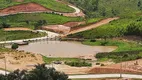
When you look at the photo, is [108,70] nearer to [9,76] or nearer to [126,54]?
[126,54]

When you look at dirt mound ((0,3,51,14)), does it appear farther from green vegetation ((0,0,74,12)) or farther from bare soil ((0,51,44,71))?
bare soil ((0,51,44,71))

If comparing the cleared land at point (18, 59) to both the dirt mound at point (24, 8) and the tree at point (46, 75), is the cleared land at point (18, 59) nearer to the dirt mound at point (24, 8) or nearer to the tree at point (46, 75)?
the tree at point (46, 75)

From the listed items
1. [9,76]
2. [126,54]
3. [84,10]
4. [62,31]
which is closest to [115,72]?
[126,54]

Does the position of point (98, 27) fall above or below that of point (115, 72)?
above

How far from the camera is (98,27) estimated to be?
8012cm

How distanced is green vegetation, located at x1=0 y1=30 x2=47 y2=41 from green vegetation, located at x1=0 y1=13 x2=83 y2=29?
6453 mm

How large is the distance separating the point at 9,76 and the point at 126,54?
1106 inches

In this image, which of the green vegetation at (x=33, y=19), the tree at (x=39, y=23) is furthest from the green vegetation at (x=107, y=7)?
the tree at (x=39, y=23)

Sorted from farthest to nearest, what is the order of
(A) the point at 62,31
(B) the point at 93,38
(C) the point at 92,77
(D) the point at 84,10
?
(D) the point at 84,10 < (A) the point at 62,31 < (B) the point at 93,38 < (C) the point at 92,77

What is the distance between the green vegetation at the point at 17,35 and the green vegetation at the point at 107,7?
24.5 metres

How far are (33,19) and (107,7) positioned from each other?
79.2ft

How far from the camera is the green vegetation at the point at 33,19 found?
8844cm

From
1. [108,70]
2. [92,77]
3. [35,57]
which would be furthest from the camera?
[35,57]

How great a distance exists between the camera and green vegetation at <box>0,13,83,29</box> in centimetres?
8844
